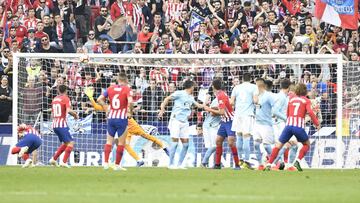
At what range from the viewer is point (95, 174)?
24672mm

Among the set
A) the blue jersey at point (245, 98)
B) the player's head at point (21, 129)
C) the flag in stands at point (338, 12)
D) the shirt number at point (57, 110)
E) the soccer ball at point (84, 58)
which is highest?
the flag in stands at point (338, 12)

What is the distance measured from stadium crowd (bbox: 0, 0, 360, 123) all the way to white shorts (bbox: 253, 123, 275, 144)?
414cm

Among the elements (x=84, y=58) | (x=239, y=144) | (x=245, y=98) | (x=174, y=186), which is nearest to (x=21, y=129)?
(x=84, y=58)

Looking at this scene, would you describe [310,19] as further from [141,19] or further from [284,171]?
[284,171]

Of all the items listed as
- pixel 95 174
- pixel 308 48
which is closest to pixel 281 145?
pixel 95 174

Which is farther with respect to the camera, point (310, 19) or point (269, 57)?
point (310, 19)

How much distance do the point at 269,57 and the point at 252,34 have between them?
5.13 metres

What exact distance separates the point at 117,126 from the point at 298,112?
4.10m

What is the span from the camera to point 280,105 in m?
29.1

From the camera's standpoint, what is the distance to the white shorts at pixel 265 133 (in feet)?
95.3

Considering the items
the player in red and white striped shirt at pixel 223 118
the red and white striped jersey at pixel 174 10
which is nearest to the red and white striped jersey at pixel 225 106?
the player in red and white striped shirt at pixel 223 118

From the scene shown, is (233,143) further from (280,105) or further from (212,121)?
(212,121)

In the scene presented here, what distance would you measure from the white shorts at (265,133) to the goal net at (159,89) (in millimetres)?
3050

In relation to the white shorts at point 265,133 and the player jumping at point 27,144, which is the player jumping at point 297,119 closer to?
the white shorts at point 265,133
